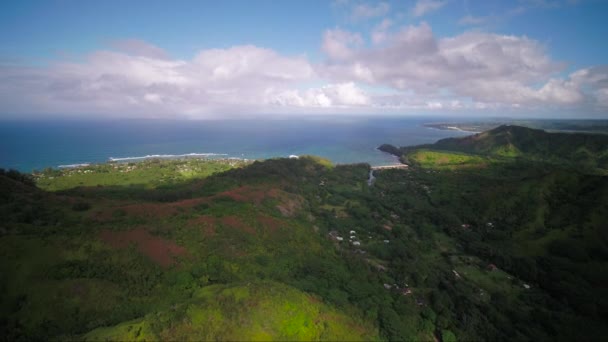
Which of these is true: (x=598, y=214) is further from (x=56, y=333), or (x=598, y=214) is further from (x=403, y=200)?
(x=56, y=333)

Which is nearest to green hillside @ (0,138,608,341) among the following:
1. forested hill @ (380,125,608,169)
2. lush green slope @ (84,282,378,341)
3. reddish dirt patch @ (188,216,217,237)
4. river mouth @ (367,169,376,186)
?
lush green slope @ (84,282,378,341)

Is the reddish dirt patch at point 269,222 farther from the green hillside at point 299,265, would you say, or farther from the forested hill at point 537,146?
the forested hill at point 537,146

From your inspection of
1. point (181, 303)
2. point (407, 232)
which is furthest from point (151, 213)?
point (407, 232)

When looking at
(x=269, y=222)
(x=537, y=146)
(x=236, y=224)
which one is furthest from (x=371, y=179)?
(x=537, y=146)

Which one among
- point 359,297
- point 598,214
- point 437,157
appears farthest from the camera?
point 437,157

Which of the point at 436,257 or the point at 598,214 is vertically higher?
the point at 598,214

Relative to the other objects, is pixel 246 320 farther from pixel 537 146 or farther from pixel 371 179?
pixel 537 146

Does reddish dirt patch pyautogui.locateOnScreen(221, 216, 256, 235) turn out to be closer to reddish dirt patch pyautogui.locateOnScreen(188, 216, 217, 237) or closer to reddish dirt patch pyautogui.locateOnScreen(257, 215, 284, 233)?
reddish dirt patch pyautogui.locateOnScreen(188, 216, 217, 237)
